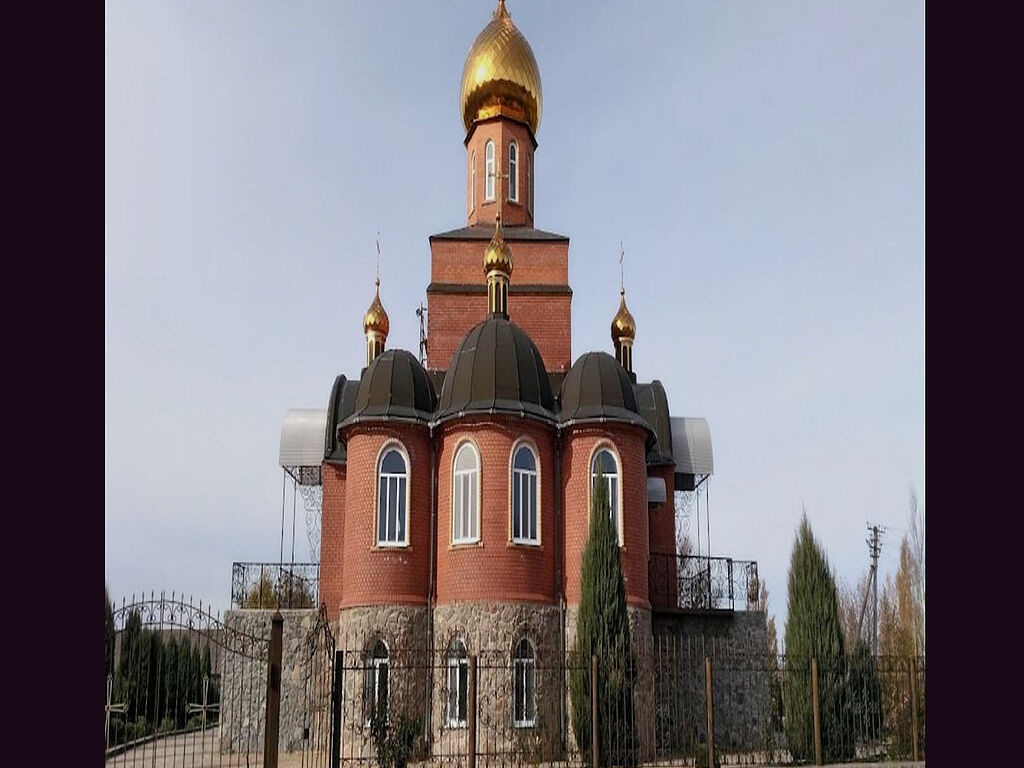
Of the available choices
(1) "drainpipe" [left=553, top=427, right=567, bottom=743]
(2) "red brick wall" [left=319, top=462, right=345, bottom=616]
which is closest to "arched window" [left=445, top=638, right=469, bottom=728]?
(1) "drainpipe" [left=553, top=427, right=567, bottom=743]

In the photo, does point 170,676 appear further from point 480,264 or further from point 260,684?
point 480,264

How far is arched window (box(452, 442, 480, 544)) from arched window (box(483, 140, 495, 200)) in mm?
7731

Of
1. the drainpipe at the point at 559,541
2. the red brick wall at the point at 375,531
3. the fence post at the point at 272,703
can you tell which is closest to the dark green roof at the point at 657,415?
the drainpipe at the point at 559,541

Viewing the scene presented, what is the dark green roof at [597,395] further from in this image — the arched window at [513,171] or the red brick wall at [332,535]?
the arched window at [513,171]

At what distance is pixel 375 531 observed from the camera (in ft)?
54.5

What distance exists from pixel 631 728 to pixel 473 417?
534cm

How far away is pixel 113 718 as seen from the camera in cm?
1725

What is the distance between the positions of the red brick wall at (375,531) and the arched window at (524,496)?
150cm

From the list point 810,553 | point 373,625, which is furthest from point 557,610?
point 810,553

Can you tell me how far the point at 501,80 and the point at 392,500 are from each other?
33.7 feet

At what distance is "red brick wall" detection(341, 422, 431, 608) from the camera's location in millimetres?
16406

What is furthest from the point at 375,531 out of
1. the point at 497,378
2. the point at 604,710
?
the point at 604,710

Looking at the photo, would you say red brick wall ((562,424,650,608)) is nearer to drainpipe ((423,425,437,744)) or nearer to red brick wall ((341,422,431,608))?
drainpipe ((423,425,437,744))

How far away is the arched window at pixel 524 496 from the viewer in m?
16.3
